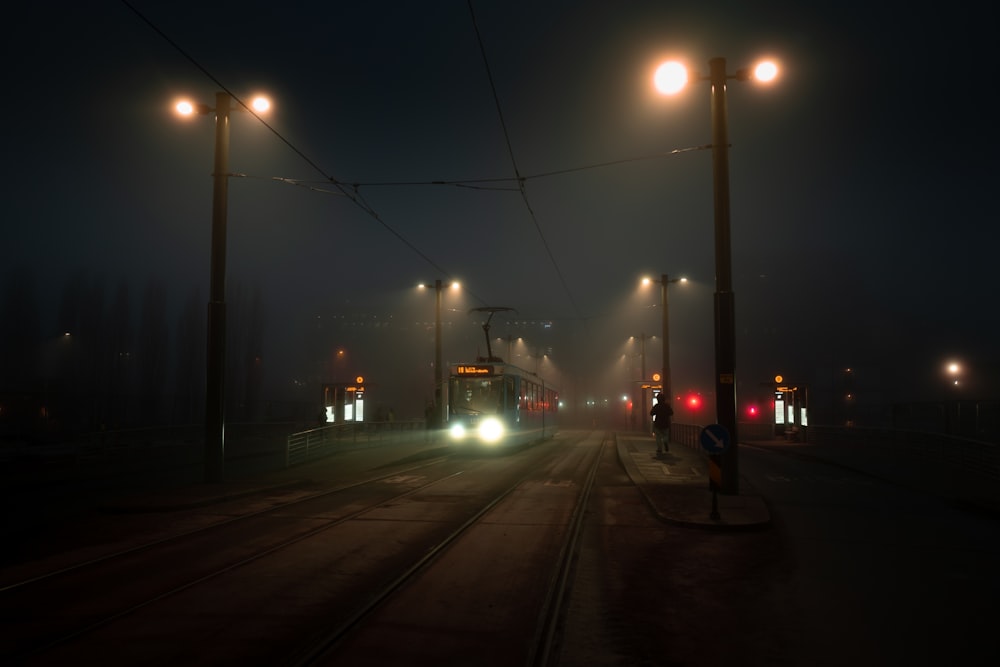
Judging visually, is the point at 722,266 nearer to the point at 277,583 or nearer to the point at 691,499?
the point at 691,499

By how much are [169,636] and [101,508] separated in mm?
8781

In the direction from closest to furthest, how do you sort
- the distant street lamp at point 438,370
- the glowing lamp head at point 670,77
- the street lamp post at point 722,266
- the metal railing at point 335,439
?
the glowing lamp head at point 670,77 < the street lamp post at point 722,266 < the metal railing at point 335,439 < the distant street lamp at point 438,370

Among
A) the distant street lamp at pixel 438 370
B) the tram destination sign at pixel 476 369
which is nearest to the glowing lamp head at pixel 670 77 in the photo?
the tram destination sign at pixel 476 369

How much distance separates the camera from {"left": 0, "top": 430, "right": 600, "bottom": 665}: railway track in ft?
20.3

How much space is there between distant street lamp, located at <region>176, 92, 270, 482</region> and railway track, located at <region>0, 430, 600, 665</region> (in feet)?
10.6

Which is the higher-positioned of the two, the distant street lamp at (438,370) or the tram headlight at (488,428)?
the distant street lamp at (438,370)

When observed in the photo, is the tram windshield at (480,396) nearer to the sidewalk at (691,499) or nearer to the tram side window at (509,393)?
the tram side window at (509,393)

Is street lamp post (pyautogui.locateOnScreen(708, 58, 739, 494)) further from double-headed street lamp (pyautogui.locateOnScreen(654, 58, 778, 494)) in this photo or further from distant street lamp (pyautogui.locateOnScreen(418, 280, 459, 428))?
distant street lamp (pyautogui.locateOnScreen(418, 280, 459, 428))

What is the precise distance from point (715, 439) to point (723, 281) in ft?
13.0

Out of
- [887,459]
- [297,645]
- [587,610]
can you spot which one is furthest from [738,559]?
[887,459]

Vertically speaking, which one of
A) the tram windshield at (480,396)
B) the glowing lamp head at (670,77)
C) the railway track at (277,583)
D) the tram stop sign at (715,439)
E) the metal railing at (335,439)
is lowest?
the railway track at (277,583)

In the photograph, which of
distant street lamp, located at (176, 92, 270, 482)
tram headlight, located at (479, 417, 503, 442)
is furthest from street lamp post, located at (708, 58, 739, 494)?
tram headlight, located at (479, 417, 503, 442)

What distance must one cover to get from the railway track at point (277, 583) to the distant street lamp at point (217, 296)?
3.24 meters

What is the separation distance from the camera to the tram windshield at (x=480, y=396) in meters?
31.4
